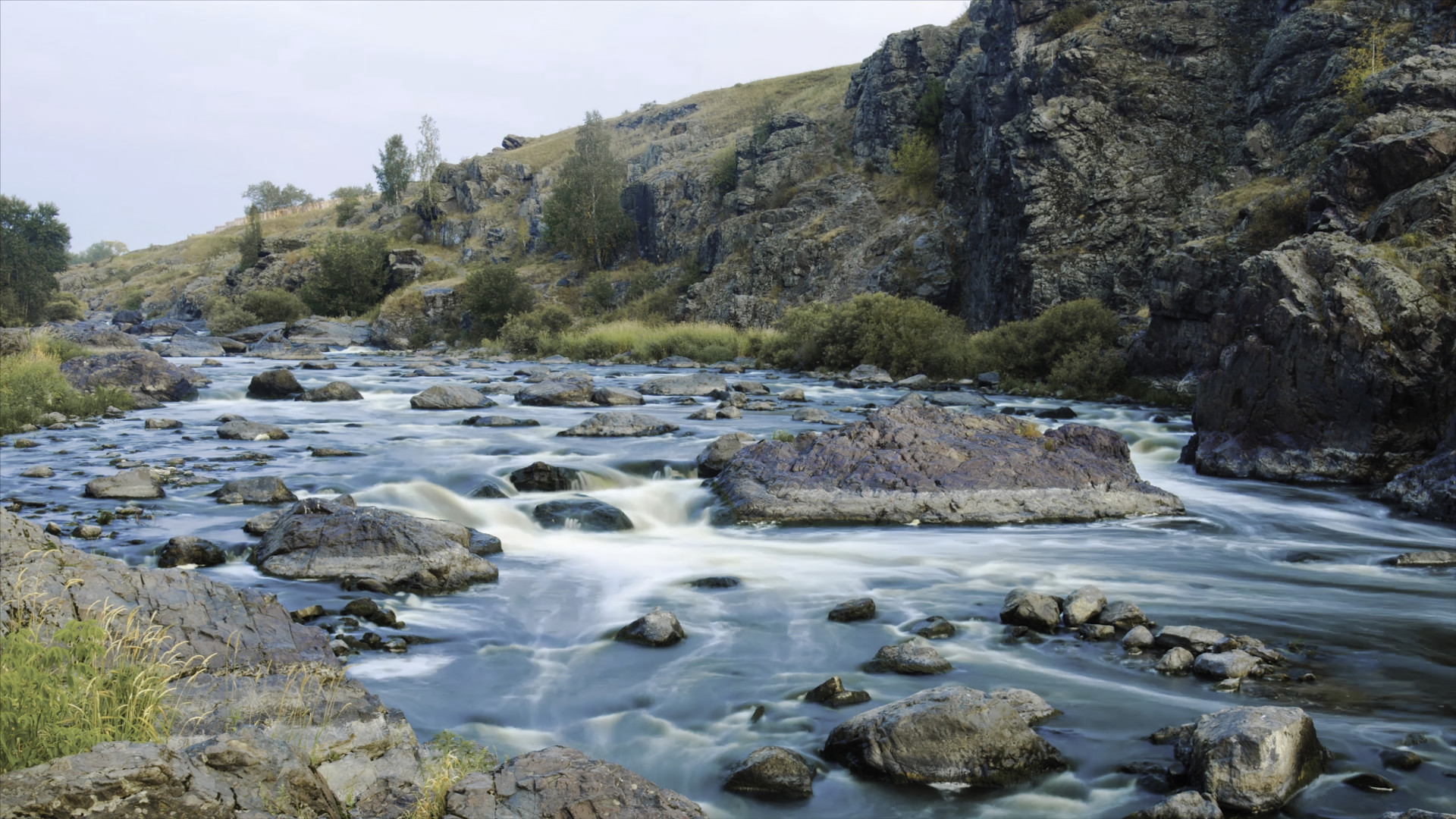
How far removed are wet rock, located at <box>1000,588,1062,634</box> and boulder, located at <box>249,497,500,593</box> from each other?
14.5 feet

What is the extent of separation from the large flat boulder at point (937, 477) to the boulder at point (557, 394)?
371 inches

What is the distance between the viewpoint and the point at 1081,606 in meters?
6.95

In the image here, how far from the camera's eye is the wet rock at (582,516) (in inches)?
404

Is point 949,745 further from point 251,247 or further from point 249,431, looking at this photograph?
point 251,247

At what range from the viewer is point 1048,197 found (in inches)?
1233

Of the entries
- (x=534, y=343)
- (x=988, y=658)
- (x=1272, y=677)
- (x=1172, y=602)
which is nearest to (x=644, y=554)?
(x=988, y=658)

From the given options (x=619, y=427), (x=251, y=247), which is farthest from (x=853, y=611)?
(x=251, y=247)

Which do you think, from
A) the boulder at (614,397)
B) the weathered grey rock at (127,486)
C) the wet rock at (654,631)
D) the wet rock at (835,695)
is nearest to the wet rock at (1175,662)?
the wet rock at (835,695)

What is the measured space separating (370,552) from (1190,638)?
640 cm

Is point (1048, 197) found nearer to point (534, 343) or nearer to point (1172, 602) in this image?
point (534, 343)

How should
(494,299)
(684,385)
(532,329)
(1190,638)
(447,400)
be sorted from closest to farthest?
(1190,638) < (447,400) < (684,385) < (532,329) < (494,299)

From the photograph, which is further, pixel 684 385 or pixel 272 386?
pixel 684 385

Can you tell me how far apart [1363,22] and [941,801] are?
1206 inches

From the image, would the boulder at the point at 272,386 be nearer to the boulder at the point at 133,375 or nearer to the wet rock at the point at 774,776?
the boulder at the point at 133,375
